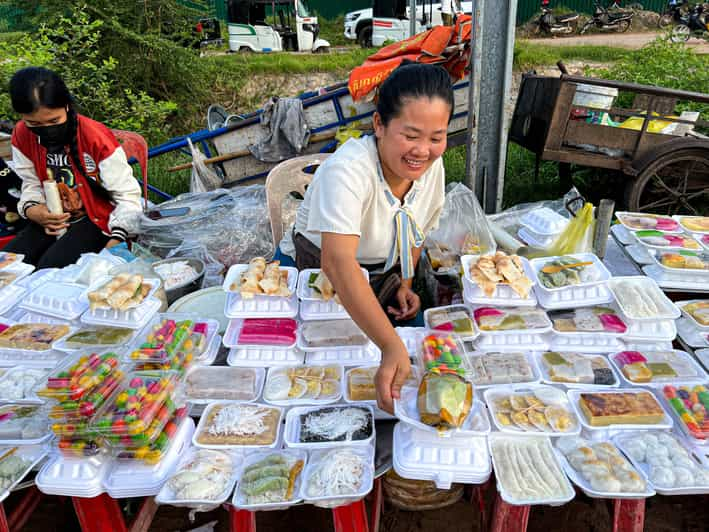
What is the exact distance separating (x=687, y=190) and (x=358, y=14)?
48.4 ft

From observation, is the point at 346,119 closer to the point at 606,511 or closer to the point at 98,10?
the point at 606,511

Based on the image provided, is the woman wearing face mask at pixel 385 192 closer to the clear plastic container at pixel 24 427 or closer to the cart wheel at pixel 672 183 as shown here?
the clear plastic container at pixel 24 427

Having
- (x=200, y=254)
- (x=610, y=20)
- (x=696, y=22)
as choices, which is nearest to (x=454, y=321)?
(x=200, y=254)

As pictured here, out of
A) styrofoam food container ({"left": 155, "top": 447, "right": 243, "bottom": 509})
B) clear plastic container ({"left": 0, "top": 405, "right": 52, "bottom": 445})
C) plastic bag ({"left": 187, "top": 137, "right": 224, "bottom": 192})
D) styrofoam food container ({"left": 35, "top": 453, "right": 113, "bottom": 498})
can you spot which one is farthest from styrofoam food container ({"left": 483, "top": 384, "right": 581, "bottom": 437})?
plastic bag ({"left": 187, "top": 137, "right": 224, "bottom": 192})

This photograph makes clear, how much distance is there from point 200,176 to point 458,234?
2838 mm

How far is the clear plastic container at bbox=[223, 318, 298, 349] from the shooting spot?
2020mm

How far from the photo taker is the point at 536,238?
304 cm

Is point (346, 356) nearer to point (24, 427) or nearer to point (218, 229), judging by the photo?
point (24, 427)

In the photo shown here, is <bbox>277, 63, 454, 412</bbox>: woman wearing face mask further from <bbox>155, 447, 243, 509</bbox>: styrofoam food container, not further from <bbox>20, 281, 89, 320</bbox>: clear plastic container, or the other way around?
<bbox>20, 281, 89, 320</bbox>: clear plastic container

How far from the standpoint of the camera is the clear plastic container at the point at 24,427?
1.66 m

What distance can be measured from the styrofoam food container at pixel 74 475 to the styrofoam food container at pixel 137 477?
1.1 inches

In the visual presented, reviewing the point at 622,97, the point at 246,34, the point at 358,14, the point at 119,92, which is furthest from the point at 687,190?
the point at 358,14

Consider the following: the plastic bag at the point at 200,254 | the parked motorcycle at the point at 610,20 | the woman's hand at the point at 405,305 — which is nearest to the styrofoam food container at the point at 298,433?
the woman's hand at the point at 405,305

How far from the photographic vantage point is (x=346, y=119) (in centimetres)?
508
